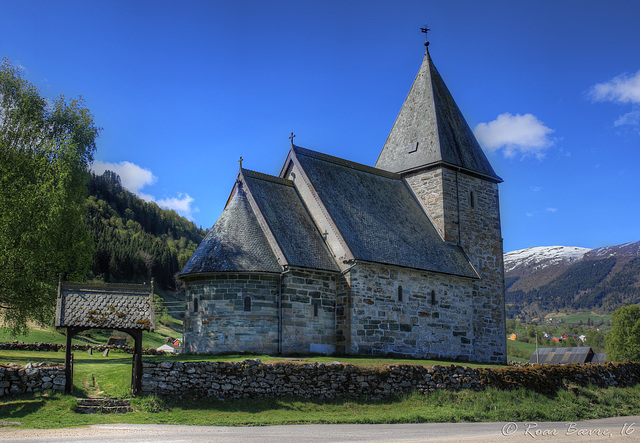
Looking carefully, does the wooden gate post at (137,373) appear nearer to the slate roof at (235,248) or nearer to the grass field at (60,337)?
the slate roof at (235,248)

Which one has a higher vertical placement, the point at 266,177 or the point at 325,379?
the point at 266,177


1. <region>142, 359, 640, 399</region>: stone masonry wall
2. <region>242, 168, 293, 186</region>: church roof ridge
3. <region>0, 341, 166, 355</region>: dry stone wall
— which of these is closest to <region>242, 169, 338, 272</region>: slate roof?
<region>242, 168, 293, 186</region>: church roof ridge

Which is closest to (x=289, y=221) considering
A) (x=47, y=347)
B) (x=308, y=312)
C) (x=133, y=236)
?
(x=308, y=312)

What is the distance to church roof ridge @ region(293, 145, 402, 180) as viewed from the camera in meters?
30.4

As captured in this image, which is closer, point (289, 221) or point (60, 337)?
point (289, 221)

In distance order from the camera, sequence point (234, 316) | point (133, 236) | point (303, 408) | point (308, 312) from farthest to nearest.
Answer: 1. point (133, 236)
2. point (308, 312)
3. point (234, 316)
4. point (303, 408)

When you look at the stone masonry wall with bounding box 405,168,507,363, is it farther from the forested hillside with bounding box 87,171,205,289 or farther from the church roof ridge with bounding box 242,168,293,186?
the forested hillside with bounding box 87,171,205,289

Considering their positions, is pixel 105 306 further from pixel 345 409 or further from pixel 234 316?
pixel 234 316

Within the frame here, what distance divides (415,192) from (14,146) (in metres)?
22.1

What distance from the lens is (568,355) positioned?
63281 millimetres

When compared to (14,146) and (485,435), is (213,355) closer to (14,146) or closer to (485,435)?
(485,435)

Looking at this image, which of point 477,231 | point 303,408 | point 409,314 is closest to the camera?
point 303,408

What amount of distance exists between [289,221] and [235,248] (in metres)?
3.43

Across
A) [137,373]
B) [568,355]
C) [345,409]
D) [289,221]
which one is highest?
[289,221]
